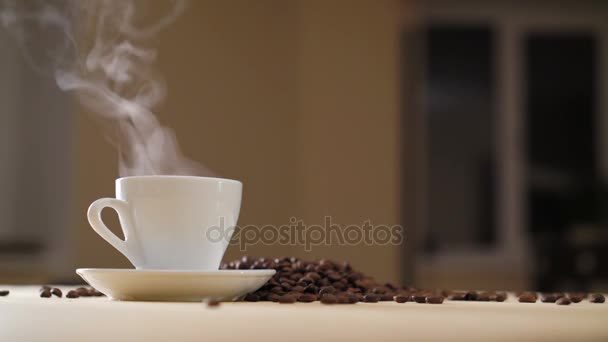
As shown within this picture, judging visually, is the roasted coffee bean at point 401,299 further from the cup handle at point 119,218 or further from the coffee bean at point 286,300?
the cup handle at point 119,218

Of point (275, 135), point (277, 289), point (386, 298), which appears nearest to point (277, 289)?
point (277, 289)

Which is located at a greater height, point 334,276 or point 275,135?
point 275,135

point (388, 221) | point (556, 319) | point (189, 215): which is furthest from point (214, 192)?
point (388, 221)

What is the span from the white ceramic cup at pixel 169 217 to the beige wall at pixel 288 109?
2.55 m

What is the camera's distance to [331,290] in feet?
2.39

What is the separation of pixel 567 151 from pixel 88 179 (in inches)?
110

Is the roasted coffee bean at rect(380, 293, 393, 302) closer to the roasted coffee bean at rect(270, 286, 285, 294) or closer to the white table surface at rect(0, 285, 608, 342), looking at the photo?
the roasted coffee bean at rect(270, 286, 285, 294)

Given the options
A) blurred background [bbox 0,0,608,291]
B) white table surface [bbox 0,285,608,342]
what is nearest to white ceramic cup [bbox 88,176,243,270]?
white table surface [bbox 0,285,608,342]

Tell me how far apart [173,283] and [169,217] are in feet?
0.48

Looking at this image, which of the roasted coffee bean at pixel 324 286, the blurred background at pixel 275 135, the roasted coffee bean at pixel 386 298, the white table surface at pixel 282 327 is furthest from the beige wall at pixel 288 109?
the white table surface at pixel 282 327

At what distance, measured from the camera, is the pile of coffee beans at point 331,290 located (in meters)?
0.67

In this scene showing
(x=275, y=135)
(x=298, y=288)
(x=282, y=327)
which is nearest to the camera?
(x=282, y=327)

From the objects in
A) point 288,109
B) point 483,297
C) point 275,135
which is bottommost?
point 483,297

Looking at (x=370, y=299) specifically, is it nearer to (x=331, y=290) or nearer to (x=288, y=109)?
(x=331, y=290)
